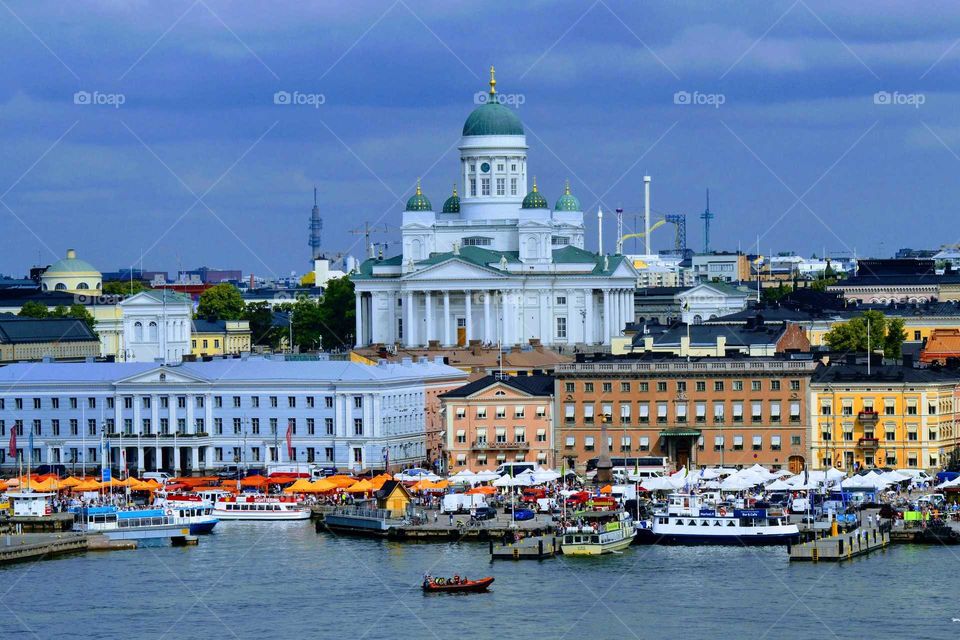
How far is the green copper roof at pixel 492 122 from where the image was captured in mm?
116688

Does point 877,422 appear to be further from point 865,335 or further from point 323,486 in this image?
point 865,335

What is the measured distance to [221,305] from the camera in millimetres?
144875

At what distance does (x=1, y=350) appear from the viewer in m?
108

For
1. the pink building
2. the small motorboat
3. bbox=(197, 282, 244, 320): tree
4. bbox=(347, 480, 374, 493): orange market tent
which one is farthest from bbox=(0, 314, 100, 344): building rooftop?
the small motorboat

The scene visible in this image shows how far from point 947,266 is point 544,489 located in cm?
9065

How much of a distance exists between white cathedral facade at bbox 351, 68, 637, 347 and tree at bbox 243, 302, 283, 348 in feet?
56.8

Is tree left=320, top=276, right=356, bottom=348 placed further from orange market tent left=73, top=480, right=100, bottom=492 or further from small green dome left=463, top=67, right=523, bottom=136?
orange market tent left=73, top=480, right=100, bottom=492

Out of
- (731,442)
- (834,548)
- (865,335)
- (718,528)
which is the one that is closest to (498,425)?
(731,442)

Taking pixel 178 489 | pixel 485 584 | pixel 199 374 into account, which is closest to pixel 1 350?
pixel 199 374

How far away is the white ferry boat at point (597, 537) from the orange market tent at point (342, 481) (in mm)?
8594

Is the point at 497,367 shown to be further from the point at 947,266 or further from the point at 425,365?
the point at 947,266

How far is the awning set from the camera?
2851 inches

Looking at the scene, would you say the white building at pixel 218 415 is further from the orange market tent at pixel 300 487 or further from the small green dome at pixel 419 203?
the small green dome at pixel 419 203

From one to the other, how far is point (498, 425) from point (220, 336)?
56.1 metres
